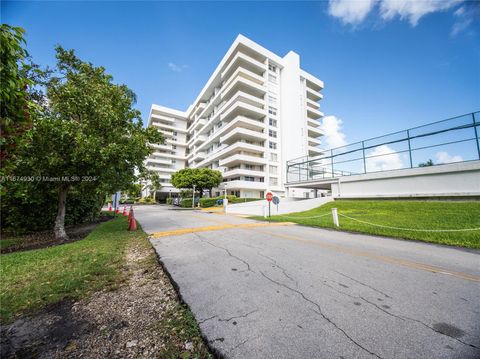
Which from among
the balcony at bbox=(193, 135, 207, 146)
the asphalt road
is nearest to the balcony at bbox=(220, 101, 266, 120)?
the balcony at bbox=(193, 135, 207, 146)

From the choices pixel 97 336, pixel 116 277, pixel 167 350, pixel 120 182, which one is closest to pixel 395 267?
pixel 167 350

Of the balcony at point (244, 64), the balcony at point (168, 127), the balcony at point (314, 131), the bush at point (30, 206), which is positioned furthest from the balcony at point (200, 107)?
the bush at point (30, 206)

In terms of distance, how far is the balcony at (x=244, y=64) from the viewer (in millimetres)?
37438

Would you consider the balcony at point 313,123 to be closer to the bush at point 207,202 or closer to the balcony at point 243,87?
the balcony at point 243,87

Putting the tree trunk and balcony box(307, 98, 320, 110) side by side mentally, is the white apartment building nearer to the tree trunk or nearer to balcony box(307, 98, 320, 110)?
balcony box(307, 98, 320, 110)

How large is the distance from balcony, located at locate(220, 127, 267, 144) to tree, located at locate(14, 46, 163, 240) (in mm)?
26524

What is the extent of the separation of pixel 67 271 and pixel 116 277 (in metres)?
1.30

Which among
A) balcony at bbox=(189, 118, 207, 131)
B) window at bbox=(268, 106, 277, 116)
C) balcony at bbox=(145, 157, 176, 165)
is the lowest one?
balcony at bbox=(145, 157, 176, 165)

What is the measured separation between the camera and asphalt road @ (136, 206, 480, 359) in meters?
1.95

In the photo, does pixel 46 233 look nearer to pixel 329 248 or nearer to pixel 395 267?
pixel 329 248

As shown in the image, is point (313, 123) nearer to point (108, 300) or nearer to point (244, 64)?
point (244, 64)

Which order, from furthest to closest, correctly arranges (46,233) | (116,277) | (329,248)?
1. (46,233)
2. (329,248)
3. (116,277)

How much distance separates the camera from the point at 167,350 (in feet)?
6.41

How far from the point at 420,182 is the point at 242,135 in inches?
1107
